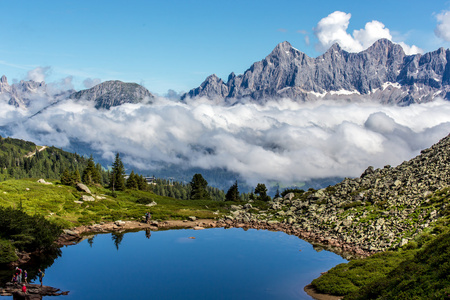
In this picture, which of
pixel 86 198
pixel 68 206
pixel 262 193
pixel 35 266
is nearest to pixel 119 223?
pixel 68 206

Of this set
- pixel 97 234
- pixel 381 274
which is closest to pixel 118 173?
pixel 97 234

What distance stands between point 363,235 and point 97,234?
2554 inches

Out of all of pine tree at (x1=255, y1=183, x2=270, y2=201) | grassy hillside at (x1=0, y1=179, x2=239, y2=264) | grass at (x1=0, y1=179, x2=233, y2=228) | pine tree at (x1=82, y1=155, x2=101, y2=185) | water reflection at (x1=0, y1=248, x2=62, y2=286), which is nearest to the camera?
water reflection at (x1=0, y1=248, x2=62, y2=286)

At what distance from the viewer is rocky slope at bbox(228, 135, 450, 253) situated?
68.5 metres

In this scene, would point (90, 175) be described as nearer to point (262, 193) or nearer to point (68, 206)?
point (68, 206)

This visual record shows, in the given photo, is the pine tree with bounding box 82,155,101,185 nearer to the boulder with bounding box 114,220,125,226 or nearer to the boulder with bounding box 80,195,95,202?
the boulder with bounding box 80,195,95,202

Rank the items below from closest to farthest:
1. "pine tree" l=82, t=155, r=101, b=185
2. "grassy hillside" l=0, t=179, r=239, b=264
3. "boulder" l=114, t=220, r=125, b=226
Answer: "grassy hillside" l=0, t=179, r=239, b=264 < "boulder" l=114, t=220, r=125, b=226 < "pine tree" l=82, t=155, r=101, b=185

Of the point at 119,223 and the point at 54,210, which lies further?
the point at 119,223

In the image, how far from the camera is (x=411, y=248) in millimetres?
55312

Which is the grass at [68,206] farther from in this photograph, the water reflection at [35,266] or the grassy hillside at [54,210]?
the water reflection at [35,266]

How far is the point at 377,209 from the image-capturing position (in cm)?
8225

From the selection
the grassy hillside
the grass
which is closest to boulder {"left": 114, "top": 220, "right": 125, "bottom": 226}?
the grassy hillside

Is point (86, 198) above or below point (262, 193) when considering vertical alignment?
below

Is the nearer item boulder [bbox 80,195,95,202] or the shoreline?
the shoreline
